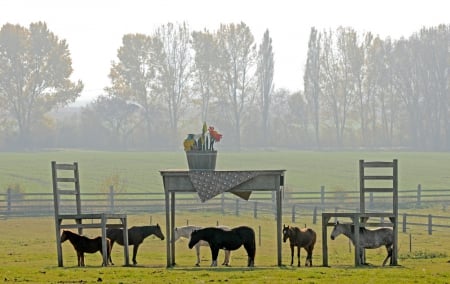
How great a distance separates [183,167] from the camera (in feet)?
229

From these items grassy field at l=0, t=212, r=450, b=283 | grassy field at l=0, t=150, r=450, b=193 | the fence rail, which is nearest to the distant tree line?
grassy field at l=0, t=150, r=450, b=193

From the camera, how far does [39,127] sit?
101 meters

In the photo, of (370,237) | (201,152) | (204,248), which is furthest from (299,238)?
(204,248)

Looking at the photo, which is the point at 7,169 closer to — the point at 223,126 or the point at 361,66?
the point at 223,126

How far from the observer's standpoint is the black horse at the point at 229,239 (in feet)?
57.7

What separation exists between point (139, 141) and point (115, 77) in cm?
770

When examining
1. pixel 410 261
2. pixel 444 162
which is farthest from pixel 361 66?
pixel 410 261

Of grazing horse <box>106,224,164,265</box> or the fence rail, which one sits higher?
grazing horse <box>106,224,164,265</box>

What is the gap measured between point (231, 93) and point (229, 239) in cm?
9193

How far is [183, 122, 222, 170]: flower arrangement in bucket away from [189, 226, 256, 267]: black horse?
110cm

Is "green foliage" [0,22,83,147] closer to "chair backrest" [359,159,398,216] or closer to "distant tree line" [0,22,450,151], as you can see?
"distant tree line" [0,22,450,151]

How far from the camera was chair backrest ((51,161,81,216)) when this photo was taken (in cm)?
1808

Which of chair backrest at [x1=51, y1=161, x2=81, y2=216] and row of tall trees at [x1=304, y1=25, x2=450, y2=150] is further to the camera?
row of tall trees at [x1=304, y1=25, x2=450, y2=150]

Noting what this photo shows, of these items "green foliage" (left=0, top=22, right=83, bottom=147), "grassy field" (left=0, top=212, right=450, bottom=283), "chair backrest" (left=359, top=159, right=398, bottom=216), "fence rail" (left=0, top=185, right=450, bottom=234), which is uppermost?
"green foliage" (left=0, top=22, right=83, bottom=147)
